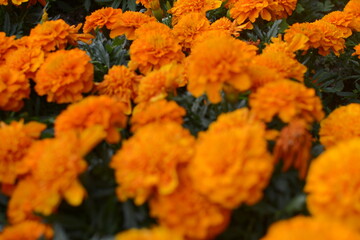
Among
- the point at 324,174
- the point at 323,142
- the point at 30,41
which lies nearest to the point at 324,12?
the point at 323,142

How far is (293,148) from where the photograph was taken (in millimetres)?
1109

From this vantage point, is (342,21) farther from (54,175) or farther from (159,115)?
(54,175)

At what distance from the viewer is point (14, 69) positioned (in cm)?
169

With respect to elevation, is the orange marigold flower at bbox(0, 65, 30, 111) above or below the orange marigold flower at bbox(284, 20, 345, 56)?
above

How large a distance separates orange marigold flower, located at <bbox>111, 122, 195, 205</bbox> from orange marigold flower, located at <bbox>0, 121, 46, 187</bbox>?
0.35 m

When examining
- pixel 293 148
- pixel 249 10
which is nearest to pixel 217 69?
pixel 293 148

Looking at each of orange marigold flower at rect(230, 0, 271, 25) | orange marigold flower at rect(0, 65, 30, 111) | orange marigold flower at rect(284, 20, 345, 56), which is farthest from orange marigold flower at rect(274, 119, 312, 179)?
orange marigold flower at rect(230, 0, 271, 25)

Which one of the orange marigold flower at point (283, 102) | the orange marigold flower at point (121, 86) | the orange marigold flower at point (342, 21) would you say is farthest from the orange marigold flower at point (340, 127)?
the orange marigold flower at point (342, 21)

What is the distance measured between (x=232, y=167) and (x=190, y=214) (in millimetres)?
153

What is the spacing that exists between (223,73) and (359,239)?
642mm

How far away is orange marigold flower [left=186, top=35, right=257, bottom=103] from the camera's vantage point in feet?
4.35

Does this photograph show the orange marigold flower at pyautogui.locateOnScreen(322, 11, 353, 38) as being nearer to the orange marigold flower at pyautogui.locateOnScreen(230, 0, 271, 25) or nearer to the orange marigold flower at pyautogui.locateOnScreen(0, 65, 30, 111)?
the orange marigold flower at pyautogui.locateOnScreen(230, 0, 271, 25)

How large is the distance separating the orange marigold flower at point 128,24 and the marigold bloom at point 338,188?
1.35 m

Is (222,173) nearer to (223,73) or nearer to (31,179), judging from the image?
(223,73)
